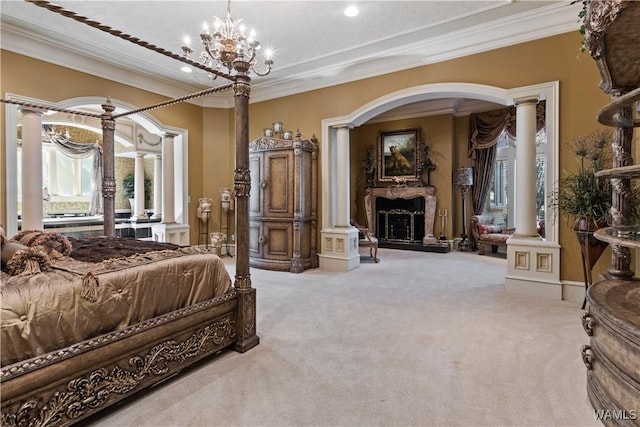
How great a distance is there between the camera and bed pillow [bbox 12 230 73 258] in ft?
7.14

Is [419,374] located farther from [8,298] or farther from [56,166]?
[56,166]

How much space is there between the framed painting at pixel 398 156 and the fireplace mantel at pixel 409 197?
0.29m

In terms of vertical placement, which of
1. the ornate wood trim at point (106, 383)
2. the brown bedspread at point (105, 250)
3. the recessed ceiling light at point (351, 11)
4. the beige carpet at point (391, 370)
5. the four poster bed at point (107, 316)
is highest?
the recessed ceiling light at point (351, 11)

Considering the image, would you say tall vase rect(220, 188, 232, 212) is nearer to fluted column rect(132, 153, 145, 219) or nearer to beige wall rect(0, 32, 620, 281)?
beige wall rect(0, 32, 620, 281)

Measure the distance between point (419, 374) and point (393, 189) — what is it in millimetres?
6235

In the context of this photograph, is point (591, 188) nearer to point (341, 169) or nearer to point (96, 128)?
point (341, 169)

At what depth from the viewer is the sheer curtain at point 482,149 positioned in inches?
278

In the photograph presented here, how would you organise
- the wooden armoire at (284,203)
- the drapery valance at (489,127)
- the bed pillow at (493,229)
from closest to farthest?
the wooden armoire at (284,203), the drapery valance at (489,127), the bed pillow at (493,229)

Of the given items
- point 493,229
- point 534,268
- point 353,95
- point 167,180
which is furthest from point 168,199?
point 493,229

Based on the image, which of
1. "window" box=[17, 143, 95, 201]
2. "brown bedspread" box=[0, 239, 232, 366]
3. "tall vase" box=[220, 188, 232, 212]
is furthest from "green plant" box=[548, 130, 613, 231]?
"window" box=[17, 143, 95, 201]

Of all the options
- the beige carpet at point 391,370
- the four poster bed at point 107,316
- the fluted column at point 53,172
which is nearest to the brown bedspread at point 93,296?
the four poster bed at point 107,316

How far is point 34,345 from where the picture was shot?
144cm

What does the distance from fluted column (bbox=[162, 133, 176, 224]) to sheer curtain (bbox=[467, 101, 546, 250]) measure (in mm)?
6368

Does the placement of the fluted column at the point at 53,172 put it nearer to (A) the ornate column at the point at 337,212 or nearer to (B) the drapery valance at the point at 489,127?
(A) the ornate column at the point at 337,212
